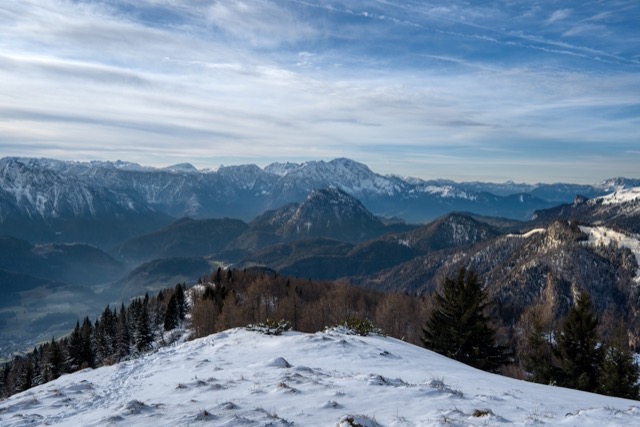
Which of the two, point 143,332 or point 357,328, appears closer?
point 357,328

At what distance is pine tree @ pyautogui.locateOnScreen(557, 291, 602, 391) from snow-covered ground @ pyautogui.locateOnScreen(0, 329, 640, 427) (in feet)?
67.3

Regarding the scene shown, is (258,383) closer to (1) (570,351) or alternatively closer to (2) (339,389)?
(2) (339,389)

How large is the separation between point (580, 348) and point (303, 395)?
115ft

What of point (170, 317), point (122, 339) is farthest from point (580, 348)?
point (122, 339)

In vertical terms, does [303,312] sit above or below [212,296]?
below

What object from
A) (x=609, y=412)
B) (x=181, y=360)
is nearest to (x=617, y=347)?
(x=609, y=412)

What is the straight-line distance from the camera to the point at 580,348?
131 ft

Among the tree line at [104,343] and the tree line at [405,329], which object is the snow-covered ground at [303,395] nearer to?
the tree line at [405,329]

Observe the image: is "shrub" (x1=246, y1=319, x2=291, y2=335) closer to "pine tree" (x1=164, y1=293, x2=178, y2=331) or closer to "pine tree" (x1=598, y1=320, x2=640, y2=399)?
"pine tree" (x1=598, y1=320, x2=640, y2=399)

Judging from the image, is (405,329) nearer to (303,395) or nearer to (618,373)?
(618,373)

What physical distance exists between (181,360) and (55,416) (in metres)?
9.52

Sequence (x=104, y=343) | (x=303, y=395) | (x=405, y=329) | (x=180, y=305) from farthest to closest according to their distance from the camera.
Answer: (x=405, y=329), (x=180, y=305), (x=104, y=343), (x=303, y=395)

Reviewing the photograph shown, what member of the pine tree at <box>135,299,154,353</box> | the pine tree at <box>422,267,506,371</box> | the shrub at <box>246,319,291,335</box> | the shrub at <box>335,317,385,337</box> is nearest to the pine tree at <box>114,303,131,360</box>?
the pine tree at <box>135,299,154,353</box>

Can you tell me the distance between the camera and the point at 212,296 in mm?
90938
